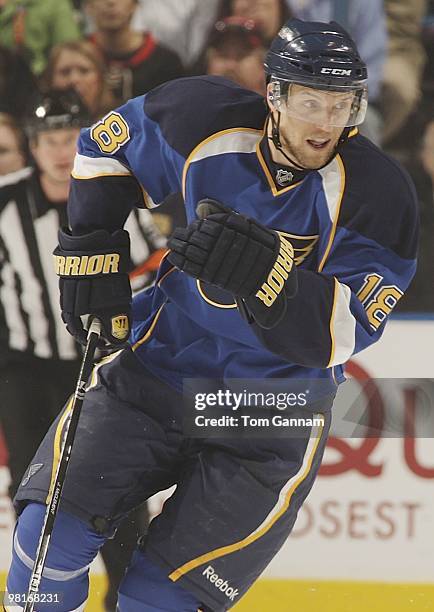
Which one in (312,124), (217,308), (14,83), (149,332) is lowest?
(149,332)

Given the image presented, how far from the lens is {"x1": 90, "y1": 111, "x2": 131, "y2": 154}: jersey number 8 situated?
2.09 meters

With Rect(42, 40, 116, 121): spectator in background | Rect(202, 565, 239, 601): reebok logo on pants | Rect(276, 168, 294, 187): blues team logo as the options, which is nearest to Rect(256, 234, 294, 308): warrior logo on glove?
Rect(276, 168, 294, 187): blues team logo

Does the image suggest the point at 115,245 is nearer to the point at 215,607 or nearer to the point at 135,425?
the point at 135,425

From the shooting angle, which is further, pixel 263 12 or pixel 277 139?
pixel 263 12

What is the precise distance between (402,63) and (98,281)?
41.9 inches

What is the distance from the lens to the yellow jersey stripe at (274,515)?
6.63ft

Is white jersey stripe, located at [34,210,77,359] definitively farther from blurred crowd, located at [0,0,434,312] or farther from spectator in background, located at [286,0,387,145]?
spectator in background, located at [286,0,387,145]

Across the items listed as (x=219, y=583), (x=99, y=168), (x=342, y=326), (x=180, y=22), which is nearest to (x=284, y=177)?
(x=342, y=326)

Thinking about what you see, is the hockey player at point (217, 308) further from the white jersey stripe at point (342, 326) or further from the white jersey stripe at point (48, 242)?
the white jersey stripe at point (48, 242)

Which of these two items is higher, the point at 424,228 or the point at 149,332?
the point at 149,332

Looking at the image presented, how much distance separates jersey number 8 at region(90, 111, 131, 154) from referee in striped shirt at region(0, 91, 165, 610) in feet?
2.14

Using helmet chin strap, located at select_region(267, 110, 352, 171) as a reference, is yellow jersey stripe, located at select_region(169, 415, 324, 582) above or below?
below

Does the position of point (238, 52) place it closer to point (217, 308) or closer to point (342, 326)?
point (217, 308)

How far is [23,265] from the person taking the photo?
2.82 m
